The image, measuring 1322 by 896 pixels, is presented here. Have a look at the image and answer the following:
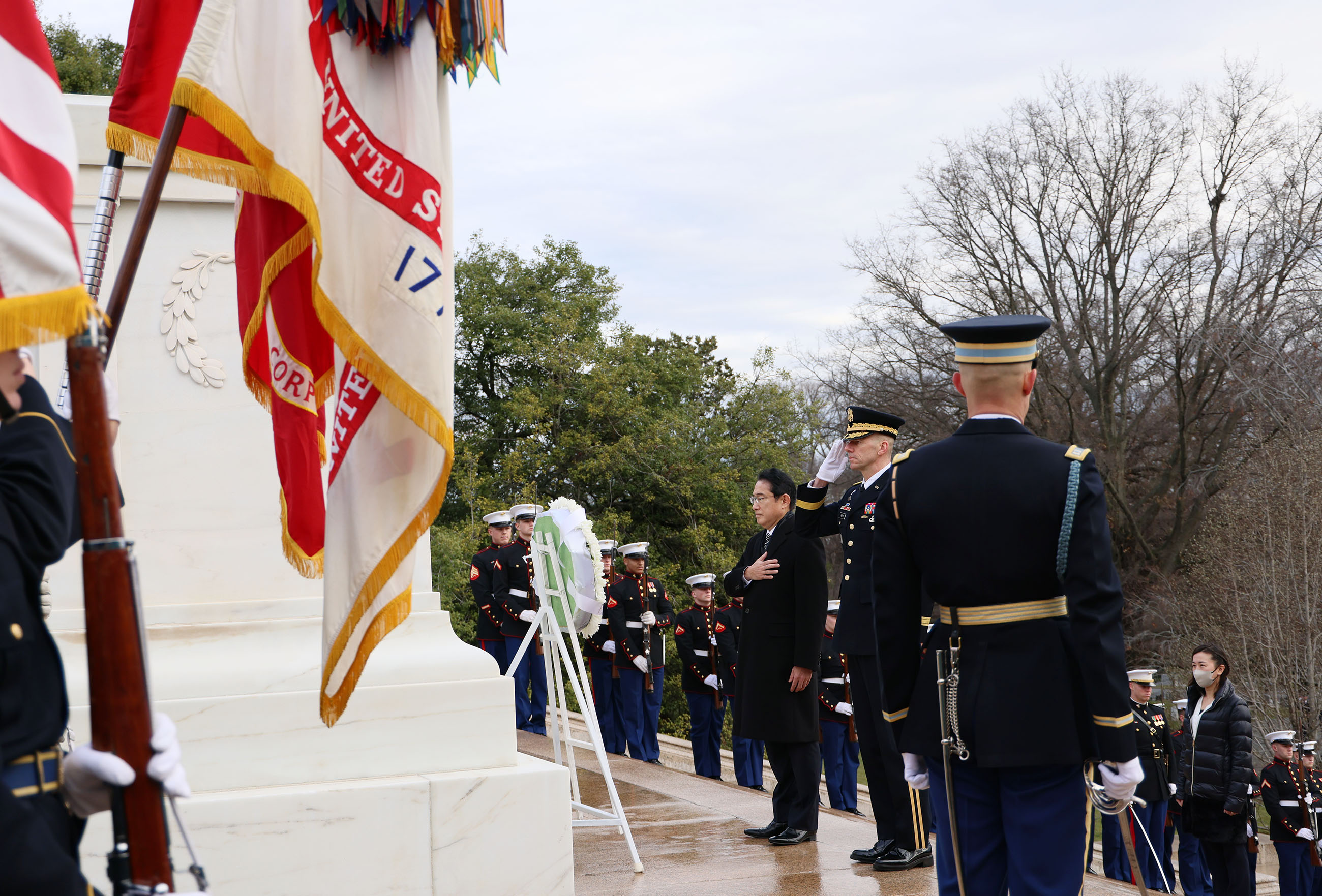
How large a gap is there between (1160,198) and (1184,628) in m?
10.4

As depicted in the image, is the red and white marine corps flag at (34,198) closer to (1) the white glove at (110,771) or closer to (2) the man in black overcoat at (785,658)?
(1) the white glove at (110,771)

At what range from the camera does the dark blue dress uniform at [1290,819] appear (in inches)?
431

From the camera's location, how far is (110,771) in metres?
1.83

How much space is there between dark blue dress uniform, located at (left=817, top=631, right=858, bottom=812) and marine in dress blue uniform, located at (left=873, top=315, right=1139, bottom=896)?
842cm

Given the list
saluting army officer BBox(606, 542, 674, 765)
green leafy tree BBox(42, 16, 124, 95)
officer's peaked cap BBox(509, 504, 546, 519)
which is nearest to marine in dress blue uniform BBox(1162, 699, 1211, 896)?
saluting army officer BBox(606, 542, 674, 765)

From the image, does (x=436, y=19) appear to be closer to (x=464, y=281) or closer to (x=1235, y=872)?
(x=1235, y=872)

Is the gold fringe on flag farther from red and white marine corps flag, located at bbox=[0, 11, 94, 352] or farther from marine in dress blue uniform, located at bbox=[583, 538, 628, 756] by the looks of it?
marine in dress blue uniform, located at bbox=[583, 538, 628, 756]

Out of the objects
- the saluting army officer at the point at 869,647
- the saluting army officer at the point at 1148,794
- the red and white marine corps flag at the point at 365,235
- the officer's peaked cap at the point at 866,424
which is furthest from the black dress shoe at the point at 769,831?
the saluting army officer at the point at 1148,794

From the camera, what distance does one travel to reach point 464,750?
4355mm

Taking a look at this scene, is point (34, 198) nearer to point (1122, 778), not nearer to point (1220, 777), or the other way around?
point (1122, 778)

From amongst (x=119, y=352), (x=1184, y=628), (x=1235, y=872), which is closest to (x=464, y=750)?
(x=119, y=352)

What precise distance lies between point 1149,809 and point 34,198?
40.2 ft

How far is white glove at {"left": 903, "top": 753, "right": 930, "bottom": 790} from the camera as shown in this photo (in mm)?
3420

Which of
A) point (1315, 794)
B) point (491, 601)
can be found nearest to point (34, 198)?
point (491, 601)
